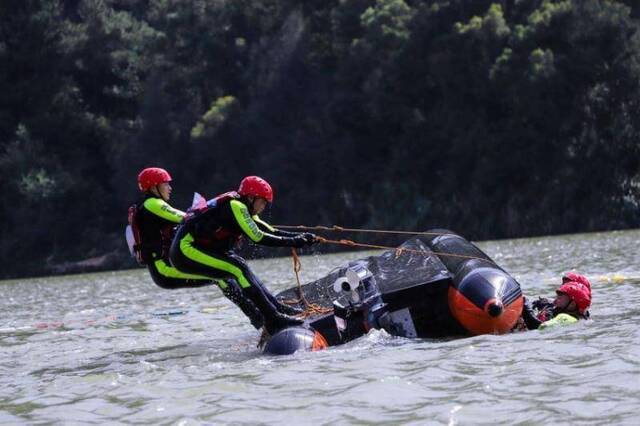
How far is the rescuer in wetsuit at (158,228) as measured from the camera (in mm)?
14242

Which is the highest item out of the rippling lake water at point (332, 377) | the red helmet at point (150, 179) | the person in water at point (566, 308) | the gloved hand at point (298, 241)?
the red helmet at point (150, 179)

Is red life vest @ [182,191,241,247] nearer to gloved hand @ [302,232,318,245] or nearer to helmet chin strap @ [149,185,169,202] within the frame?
gloved hand @ [302,232,318,245]

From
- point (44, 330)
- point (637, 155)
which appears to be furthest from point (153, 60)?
point (44, 330)

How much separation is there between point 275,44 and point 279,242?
44692 mm

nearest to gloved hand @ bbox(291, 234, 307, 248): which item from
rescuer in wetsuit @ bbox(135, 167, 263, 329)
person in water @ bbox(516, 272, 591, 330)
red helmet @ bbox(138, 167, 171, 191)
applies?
rescuer in wetsuit @ bbox(135, 167, 263, 329)

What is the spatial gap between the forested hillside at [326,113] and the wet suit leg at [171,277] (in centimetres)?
3099

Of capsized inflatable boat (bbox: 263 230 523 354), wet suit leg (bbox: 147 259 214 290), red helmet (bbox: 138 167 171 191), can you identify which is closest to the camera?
capsized inflatable boat (bbox: 263 230 523 354)

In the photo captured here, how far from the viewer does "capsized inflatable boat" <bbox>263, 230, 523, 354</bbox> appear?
12602 mm

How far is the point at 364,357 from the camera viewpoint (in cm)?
1166

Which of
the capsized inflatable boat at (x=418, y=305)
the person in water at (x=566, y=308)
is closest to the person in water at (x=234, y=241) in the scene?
the capsized inflatable boat at (x=418, y=305)

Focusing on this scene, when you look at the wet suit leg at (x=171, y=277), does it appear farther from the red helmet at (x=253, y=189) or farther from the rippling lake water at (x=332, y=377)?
the red helmet at (x=253, y=189)

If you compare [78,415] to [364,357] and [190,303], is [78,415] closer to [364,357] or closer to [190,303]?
[364,357]

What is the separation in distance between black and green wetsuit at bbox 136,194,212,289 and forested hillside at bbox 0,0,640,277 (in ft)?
101

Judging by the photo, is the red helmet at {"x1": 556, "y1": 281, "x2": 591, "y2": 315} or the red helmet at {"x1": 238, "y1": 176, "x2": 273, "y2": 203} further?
the red helmet at {"x1": 238, "y1": 176, "x2": 273, "y2": 203}
